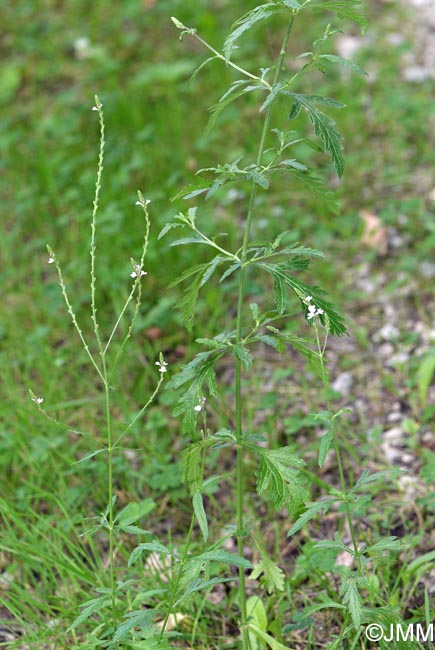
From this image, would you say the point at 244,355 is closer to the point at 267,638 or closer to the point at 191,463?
the point at 191,463

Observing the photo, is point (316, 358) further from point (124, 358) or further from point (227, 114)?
point (227, 114)

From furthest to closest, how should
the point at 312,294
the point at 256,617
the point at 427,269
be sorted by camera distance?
the point at 427,269
the point at 256,617
the point at 312,294

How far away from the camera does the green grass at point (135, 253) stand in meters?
2.08

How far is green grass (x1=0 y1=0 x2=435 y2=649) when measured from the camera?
2.08 m

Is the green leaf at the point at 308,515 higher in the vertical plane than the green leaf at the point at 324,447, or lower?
lower

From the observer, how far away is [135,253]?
10.7 ft

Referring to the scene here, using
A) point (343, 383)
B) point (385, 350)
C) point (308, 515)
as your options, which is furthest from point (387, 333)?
point (308, 515)

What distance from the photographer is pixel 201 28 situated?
447 centimetres

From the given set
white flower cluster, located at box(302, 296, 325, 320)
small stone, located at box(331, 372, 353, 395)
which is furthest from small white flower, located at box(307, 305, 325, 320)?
small stone, located at box(331, 372, 353, 395)

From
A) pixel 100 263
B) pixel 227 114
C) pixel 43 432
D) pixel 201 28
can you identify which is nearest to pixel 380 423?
pixel 43 432

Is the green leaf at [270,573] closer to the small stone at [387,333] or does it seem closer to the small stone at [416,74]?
the small stone at [387,333]

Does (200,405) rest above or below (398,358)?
above

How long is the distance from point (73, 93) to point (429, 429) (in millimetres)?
3215

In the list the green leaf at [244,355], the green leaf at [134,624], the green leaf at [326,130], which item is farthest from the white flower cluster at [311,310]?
the green leaf at [134,624]
